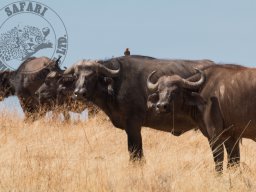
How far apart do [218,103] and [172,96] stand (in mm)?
782

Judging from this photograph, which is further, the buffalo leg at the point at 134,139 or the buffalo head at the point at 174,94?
the buffalo leg at the point at 134,139

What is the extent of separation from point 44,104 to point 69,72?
235 inches

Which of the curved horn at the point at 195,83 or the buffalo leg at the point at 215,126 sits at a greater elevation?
the curved horn at the point at 195,83

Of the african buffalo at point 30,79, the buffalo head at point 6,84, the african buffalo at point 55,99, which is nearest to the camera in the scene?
the african buffalo at point 55,99

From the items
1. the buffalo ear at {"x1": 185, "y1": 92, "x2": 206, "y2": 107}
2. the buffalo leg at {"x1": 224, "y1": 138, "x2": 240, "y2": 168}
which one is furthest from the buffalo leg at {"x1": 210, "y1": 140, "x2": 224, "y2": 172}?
the buffalo ear at {"x1": 185, "y1": 92, "x2": 206, "y2": 107}

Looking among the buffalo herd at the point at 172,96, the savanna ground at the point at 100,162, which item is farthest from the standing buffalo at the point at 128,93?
the savanna ground at the point at 100,162

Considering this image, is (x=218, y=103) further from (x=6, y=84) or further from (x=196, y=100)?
(x=6, y=84)

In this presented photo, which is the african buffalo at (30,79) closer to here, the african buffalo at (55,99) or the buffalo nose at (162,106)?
the african buffalo at (55,99)

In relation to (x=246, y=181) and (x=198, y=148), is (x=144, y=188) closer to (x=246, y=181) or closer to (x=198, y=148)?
(x=246, y=181)

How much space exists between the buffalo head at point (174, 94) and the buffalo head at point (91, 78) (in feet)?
6.00

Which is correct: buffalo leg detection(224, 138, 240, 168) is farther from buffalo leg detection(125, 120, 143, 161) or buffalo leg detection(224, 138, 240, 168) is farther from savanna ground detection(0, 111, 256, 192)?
buffalo leg detection(125, 120, 143, 161)

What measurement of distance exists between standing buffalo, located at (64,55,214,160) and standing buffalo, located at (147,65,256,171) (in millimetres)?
1364

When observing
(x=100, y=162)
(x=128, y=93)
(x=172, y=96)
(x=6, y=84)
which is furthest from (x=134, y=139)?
(x=6, y=84)

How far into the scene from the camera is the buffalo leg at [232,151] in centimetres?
1048
